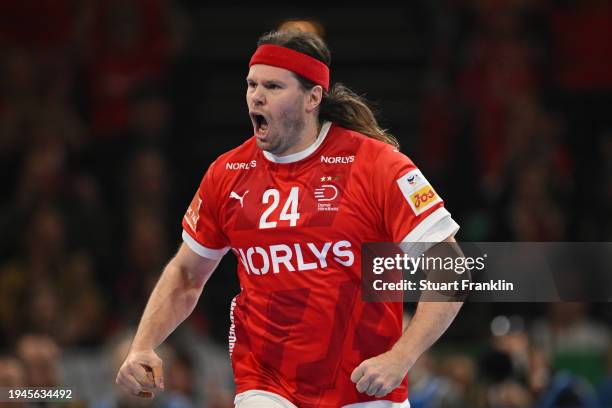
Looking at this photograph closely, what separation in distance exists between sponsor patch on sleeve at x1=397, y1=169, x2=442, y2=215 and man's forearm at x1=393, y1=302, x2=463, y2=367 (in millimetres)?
436

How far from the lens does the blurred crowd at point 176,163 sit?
32.9 feet

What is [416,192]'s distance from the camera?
556 cm

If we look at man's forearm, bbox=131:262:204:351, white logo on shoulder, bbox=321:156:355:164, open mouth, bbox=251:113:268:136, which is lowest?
man's forearm, bbox=131:262:204:351

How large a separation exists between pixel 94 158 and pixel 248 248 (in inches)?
268

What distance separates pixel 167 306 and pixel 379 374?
4.40 ft

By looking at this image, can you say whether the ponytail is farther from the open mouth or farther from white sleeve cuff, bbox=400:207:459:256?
white sleeve cuff, bbox=400:207:459:256

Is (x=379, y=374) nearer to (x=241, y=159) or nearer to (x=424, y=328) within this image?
(x=424, y=328)

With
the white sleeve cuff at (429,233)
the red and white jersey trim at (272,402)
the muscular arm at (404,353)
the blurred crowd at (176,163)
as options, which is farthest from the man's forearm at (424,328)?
the blurred crowd at (176,163)

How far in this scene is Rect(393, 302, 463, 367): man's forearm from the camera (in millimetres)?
5270

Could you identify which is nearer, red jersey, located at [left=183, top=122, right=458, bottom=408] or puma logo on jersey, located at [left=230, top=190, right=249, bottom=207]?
red jersey, located at [left=183, top=122, right=458, bottom=408]

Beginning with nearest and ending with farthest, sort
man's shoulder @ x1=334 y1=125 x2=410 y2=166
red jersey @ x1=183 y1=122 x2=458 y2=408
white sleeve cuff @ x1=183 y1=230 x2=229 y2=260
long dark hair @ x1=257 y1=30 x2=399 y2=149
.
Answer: red jersey @ x1=183 y1=122 x2=458 y2=408, man's shoulder @ x1=334 y1=125 x2=410 y2=166, long dark hair @ x1=257 y1=30 x2=399 y2=149, white sleeve cuff @ x1=183 y1=230 x2=229 y2=260

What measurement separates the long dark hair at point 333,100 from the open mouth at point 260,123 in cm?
25

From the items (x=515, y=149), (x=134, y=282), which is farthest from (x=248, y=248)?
(x=515, y=149)

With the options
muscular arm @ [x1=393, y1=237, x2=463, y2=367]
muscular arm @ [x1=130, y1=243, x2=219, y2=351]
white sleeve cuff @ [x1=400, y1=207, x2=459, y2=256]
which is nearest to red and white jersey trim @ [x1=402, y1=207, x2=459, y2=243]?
white sleeve cuff @ [x1=400, y1=207, x2=459, y2=256]
